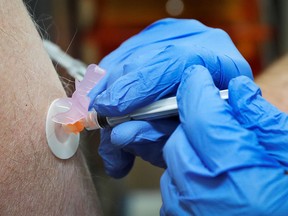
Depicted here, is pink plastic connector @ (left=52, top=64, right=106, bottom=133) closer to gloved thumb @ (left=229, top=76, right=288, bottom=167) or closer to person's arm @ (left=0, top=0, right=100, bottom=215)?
person's arm @ (left=0, top=0, right=100, bottom=215)

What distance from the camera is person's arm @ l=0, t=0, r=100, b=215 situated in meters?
0.66

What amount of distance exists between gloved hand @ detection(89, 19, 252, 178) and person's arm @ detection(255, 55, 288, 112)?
38 cm

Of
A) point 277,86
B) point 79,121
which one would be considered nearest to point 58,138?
point 79,121

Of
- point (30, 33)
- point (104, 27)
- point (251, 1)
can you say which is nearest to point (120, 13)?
point (104, 27)

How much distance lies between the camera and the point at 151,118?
0.73 metres

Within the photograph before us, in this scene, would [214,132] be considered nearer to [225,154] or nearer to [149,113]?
[225,154]

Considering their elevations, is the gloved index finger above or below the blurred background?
above

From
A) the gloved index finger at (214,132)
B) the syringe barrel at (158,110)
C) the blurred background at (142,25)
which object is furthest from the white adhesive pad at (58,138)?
the blurred background at (142,25)

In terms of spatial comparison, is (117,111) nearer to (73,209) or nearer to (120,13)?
(73,209)

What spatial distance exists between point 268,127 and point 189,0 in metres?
1.81

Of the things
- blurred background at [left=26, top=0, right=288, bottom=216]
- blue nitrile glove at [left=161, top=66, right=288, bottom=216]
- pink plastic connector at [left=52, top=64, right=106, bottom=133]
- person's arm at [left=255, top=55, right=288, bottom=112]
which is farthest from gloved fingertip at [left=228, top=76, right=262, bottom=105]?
blurred background at [left=26, top=0, right=288, bottom=216]

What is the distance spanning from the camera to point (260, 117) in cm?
67

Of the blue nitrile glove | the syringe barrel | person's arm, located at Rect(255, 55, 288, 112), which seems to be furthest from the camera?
person's arm, located at Rect(255, 55, 288, 112)

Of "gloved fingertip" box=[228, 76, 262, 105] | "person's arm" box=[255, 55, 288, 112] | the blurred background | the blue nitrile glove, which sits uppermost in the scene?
"gloved fingertip" box=[228, 76, 262, 105]
